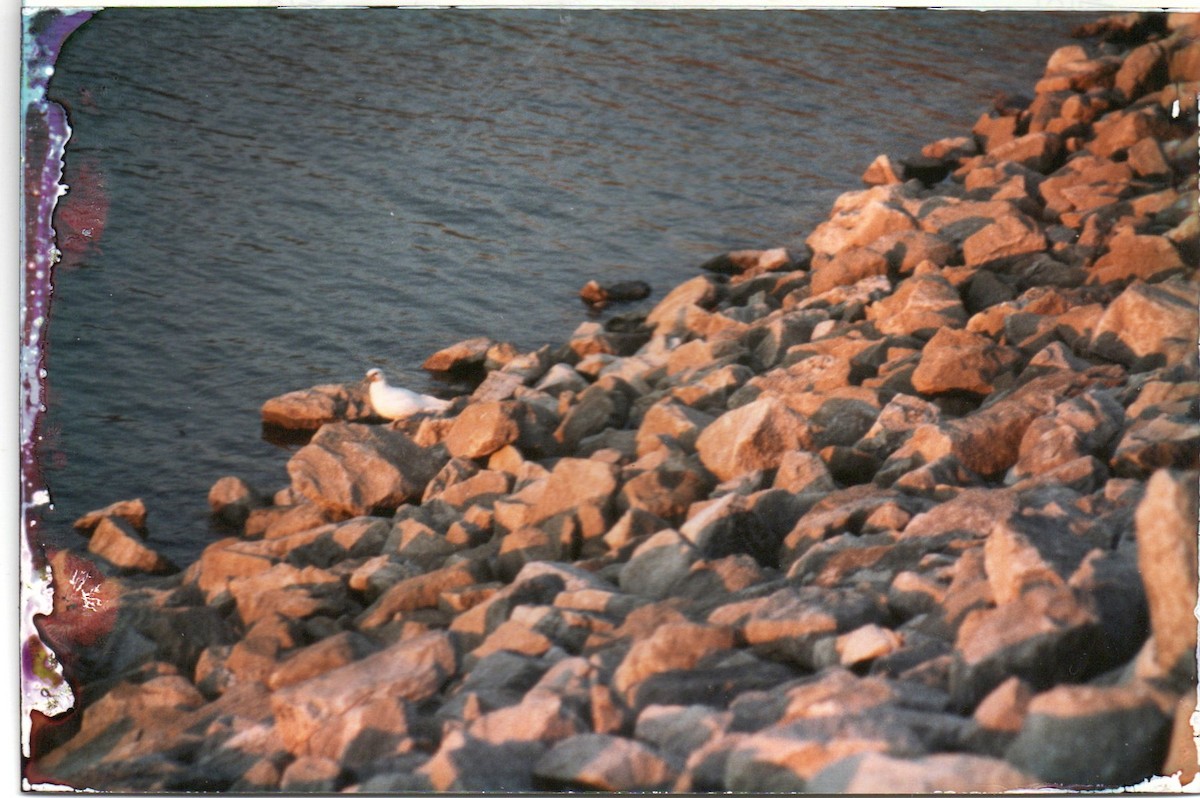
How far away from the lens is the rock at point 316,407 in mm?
5172

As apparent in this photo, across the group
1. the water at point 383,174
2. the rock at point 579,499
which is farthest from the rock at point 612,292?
the rock at point 579,499

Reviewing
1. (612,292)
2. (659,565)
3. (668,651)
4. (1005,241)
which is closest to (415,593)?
(659,565)

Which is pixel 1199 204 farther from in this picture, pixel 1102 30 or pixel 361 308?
pixel 361 308

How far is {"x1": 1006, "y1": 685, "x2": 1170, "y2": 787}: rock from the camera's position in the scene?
94.8 inches

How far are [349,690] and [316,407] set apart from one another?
2.46 metres

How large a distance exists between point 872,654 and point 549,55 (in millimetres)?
2493

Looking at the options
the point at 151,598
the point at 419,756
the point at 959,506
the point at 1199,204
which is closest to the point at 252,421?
the point at 151,598

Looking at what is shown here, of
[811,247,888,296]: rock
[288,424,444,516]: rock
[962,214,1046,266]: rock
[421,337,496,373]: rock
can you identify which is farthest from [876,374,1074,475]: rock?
[421,337,496,373]: rock

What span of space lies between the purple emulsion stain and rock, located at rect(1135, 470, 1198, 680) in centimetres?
282

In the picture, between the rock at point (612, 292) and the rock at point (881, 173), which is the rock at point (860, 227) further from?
the rock at point (612, 292)

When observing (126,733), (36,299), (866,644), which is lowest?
(126,733)

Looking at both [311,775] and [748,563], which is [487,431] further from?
[311,775]

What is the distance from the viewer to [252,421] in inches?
201

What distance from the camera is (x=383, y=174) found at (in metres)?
5.14
